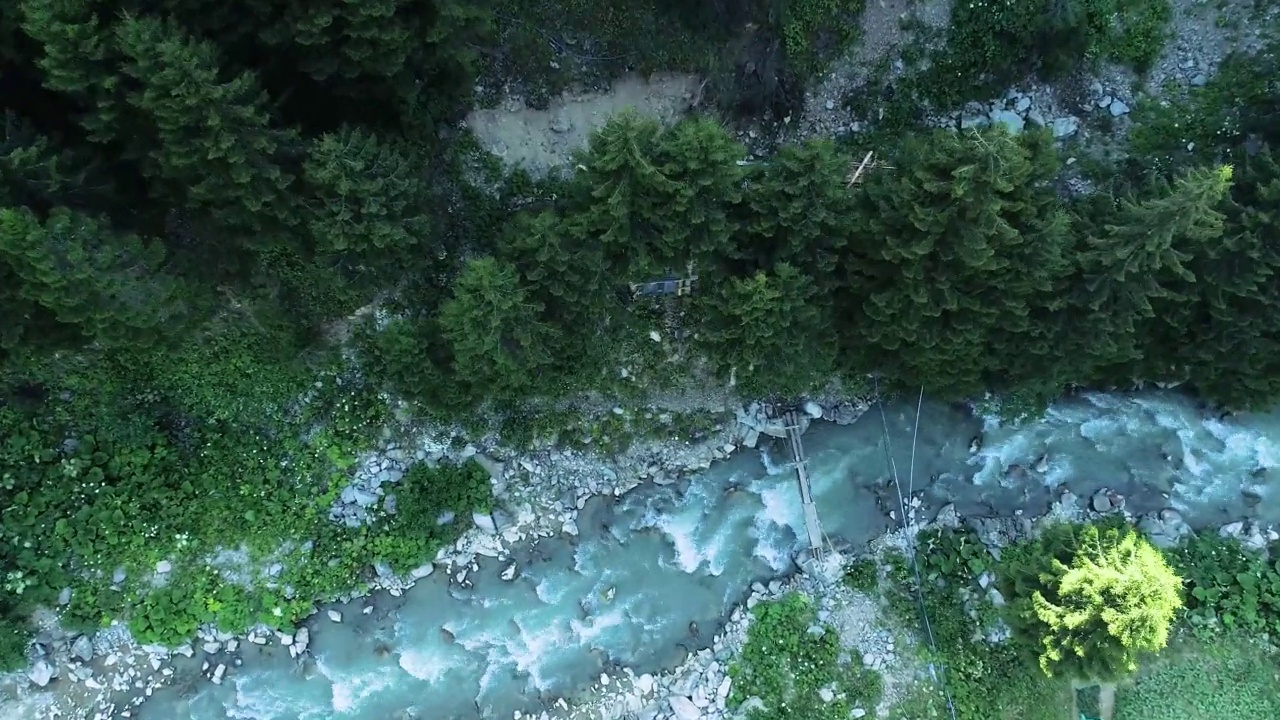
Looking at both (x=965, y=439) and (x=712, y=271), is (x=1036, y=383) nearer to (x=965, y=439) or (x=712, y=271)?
(x=965, y=439)

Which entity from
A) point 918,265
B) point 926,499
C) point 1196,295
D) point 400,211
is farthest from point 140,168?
point 1196,295

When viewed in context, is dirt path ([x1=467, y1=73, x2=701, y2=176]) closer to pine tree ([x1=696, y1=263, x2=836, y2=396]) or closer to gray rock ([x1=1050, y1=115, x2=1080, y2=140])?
pine tree ([x1=696, y1=263, x2=836, y2=396])

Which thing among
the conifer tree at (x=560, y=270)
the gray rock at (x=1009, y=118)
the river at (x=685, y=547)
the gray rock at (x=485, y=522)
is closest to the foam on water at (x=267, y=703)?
the river at (x=685, y=547)

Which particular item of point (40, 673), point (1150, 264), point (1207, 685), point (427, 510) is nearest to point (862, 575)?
point (1207, 685)

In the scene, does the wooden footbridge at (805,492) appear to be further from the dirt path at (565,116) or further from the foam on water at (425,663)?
the foam on water at (425,663)

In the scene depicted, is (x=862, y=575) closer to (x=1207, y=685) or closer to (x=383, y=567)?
(x=1207, y=685)

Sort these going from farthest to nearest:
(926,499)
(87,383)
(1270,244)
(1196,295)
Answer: (926,499) → (87,383) → (1196,295) → (1270,244)
